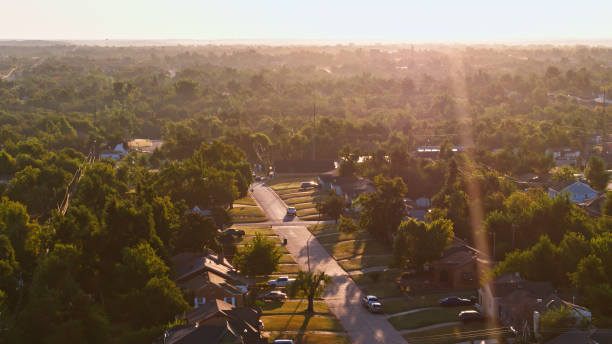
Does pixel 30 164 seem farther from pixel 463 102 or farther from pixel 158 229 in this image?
pixel 463 102

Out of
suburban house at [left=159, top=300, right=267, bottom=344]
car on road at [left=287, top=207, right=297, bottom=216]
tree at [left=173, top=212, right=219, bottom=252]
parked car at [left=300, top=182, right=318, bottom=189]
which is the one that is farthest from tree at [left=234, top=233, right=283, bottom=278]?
parked car at [left=300, top=182, right=318, bottom=189]

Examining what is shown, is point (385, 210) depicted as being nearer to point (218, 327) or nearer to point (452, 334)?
point (452, 334)

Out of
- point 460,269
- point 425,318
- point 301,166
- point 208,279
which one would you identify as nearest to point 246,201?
point 301,166

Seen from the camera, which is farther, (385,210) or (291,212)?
(291,212)

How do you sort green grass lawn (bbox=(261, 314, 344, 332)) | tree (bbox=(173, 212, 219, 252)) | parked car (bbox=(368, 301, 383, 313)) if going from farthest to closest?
1. tree (bbox=(173, 212, 219, 252))
2. parked car (bbox=(368, 301, 383, 313))
3. green grass lawn (bbox=(261, 314, 344, 332))

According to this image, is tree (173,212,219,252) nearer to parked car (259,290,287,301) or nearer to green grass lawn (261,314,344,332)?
parked car (259,290,287,301)

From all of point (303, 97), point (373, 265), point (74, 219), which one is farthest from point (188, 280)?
point (303, 97)
